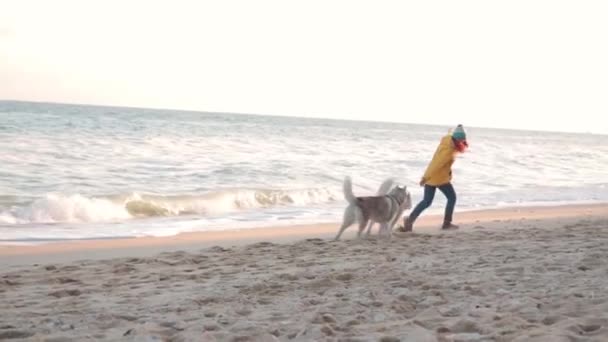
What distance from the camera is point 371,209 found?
8.15 meters

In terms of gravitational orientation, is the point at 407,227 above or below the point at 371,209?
below

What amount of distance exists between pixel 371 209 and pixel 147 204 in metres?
4.82

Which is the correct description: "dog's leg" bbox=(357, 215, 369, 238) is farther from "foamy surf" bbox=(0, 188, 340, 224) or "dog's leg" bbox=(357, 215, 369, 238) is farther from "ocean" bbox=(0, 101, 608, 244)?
→ "foamy surf" bbox=(0, 188, 340, 224)

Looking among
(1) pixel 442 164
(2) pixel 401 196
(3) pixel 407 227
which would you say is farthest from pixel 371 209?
(1) pixel 442 164

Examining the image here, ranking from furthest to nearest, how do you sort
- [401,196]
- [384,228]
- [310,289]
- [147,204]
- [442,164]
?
[147,204]
[442,164]
[401,196]
[384,228]
[310,289]

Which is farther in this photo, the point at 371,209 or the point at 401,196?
the point at 401,196

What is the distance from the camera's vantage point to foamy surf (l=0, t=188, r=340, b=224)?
33.1 ft

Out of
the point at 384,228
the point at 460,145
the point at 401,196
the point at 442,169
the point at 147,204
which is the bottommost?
the point at 147,204

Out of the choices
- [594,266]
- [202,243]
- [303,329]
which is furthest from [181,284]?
[594,266]

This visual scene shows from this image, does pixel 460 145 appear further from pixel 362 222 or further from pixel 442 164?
pixel 362 222

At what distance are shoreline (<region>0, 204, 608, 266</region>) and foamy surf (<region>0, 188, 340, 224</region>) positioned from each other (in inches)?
93.4

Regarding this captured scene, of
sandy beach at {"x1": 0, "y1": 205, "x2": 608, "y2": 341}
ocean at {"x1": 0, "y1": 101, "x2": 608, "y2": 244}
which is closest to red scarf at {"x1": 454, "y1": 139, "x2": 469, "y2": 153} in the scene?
sandy beach at {"x1": 0, "y1": 205, "x2": 608, "y2": 341}

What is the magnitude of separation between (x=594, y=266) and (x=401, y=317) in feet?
7.94

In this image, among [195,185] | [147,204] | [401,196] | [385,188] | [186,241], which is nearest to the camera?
[186,241]
